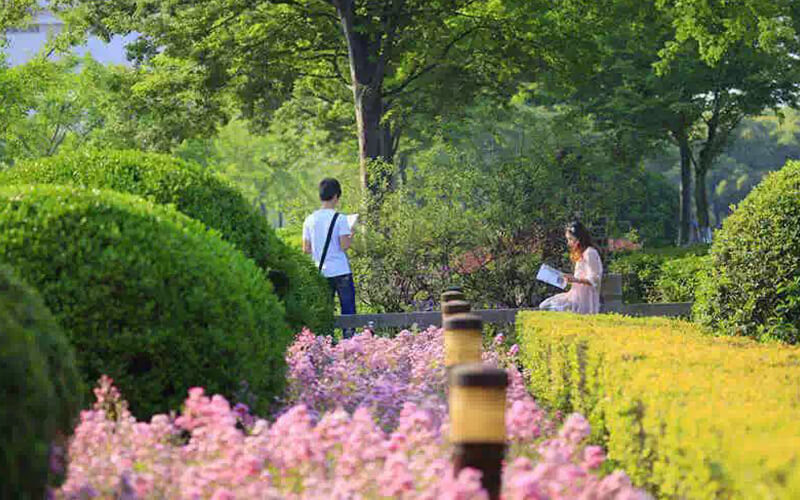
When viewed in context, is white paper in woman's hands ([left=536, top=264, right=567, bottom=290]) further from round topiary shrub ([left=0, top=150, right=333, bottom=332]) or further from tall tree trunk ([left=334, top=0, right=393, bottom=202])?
tall tree trunk ([left=334, top=0, right=393, bottom=202])

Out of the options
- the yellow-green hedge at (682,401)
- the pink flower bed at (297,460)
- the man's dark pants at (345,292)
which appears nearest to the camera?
the yellow-green hedge at (682,401)

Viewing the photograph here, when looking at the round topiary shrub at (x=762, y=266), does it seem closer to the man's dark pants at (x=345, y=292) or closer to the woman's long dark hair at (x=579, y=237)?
the woman's long dark hair at (x=579, y=237)

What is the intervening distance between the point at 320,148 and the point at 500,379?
36142mm

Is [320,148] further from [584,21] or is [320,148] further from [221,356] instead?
[221,356]

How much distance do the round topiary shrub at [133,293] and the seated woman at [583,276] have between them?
6.33 m

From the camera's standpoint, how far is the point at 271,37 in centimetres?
2119

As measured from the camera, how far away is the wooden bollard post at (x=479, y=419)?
4.12 m

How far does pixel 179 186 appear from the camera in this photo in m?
7.72

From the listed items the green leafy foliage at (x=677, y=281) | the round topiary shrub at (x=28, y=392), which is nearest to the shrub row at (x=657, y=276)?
the green leafy foliage at (x=677, y=281)

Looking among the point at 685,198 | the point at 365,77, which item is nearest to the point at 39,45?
the point at 685,198

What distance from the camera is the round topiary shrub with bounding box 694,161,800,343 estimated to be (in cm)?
802

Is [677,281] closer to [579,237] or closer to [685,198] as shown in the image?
[579,237]

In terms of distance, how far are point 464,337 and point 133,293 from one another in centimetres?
189

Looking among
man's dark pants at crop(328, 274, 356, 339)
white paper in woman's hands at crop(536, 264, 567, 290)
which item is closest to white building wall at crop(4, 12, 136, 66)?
man's dark pants at crop(328, 274, 356, 339)
